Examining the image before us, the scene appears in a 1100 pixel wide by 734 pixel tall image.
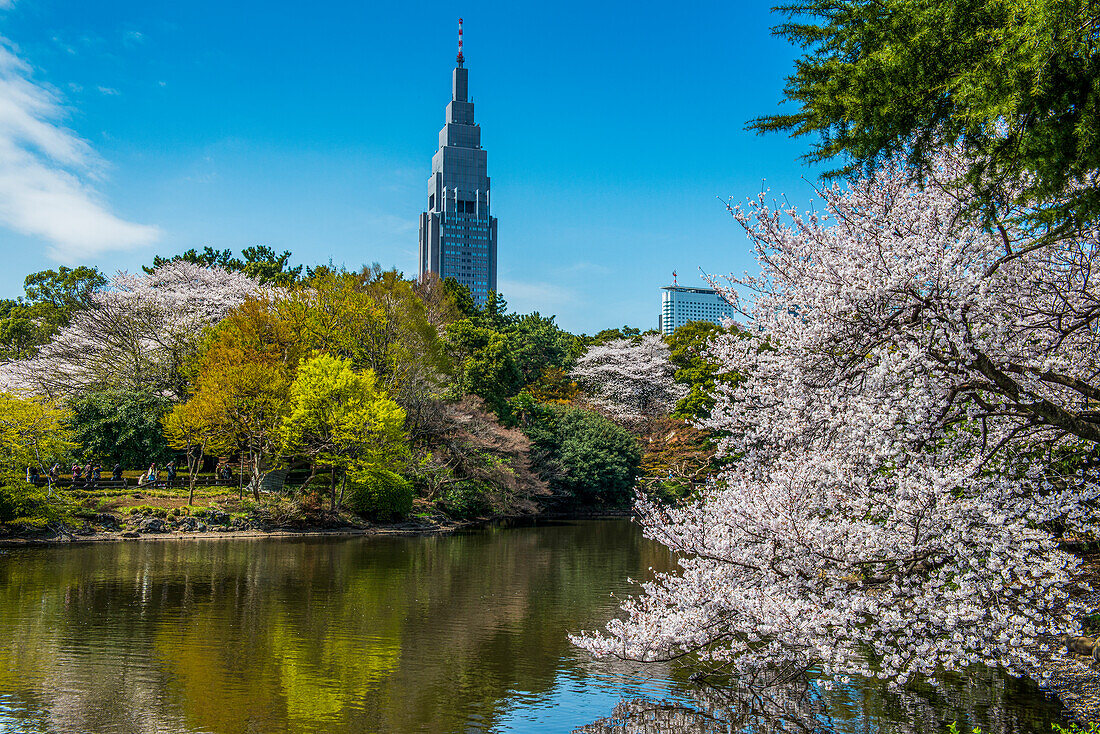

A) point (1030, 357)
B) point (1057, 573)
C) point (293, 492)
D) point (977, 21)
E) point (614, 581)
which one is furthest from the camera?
point (293, 492)

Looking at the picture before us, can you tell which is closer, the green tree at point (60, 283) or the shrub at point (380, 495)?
the shrub at point (380, 495)

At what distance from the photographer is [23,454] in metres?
23.3

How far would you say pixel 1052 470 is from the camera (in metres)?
7.60

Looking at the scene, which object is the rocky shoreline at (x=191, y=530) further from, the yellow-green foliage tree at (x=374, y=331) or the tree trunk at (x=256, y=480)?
the yellow-green foliage tree at (x=374, y=331)

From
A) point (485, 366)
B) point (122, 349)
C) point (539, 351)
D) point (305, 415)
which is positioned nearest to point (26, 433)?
point (305, 415)

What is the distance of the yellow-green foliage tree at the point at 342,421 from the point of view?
28.5 m

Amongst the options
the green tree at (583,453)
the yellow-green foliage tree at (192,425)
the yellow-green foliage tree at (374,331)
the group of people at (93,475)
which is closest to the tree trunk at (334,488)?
the yellow-green foliage tree at (374,331)

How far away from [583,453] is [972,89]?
36446 mm

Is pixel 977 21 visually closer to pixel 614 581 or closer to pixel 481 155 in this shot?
pixel 614 581

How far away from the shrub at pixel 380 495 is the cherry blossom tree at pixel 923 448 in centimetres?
2318

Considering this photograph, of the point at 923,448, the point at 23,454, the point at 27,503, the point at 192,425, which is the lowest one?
the point at 27,503

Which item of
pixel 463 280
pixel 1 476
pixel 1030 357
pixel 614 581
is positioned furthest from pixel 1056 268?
pixel 463 280

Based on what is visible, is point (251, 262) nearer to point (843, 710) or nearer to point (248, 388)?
point (248, 388)

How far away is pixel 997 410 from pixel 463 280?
415ft
